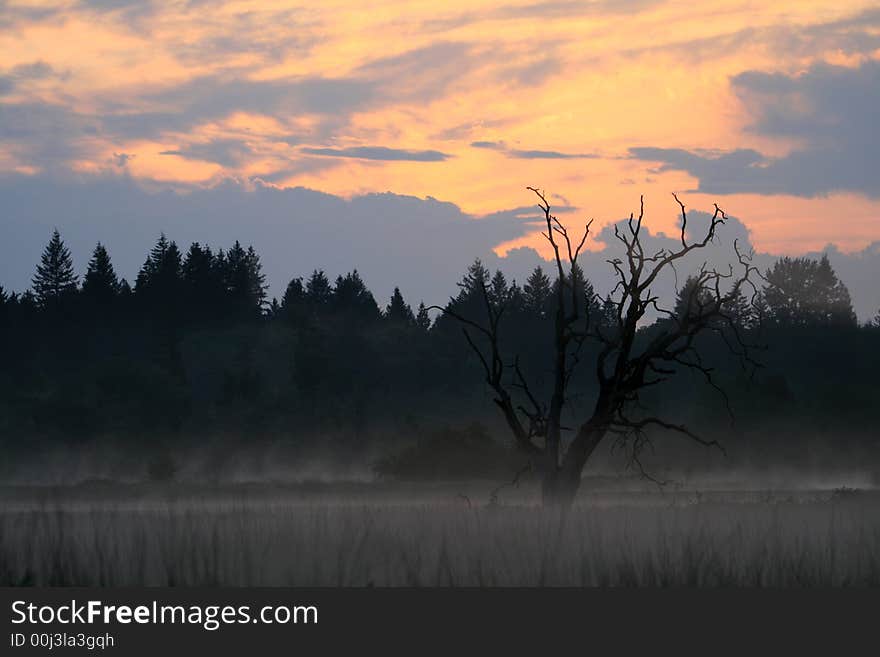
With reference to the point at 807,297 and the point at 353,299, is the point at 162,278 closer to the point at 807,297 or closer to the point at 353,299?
the point at 353,299

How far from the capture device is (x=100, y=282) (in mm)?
158750

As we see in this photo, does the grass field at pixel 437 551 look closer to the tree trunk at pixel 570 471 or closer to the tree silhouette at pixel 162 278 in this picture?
the tree trunk at pixel 570 471

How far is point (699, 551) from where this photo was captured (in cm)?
1609

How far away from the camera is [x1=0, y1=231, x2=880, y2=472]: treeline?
289 feet

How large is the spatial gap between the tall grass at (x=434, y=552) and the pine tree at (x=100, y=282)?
14115 centimetres

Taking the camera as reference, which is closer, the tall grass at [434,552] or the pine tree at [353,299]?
the tall grass at [434,552]

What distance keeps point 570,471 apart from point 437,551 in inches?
513

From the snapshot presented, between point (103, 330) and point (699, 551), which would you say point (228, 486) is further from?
point (103, 330)

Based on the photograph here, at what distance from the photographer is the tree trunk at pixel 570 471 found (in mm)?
28781

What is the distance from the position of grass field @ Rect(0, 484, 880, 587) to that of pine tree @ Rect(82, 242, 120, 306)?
14054 centimetres

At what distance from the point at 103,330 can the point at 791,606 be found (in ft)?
474

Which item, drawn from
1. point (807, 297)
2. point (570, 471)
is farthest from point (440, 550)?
point (807, 297)

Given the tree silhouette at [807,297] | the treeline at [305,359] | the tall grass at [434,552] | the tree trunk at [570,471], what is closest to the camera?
the tall grass at [434,552]

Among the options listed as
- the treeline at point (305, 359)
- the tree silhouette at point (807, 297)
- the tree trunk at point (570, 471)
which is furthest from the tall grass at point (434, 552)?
the tree silhouette at point (807, 297)
